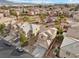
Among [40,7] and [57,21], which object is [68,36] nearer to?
[57,21]

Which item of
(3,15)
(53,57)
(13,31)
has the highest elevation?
(3,15)

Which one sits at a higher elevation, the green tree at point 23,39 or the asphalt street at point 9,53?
the green tree at point 23,39

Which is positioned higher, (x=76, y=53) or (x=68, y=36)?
(x=68, y=36)

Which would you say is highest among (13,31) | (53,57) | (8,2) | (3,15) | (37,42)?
(8,2)

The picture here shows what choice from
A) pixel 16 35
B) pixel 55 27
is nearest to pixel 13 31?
pixel 16 35

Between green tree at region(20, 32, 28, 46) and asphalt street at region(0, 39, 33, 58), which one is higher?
green tree at region(20, 32, 28, 46)

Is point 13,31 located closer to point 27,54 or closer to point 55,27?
point 27,54

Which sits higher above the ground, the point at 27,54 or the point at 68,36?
the point at 68,36

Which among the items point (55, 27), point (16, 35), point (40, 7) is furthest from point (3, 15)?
point (55, 27)

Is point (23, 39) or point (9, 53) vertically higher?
point (23, 39)
